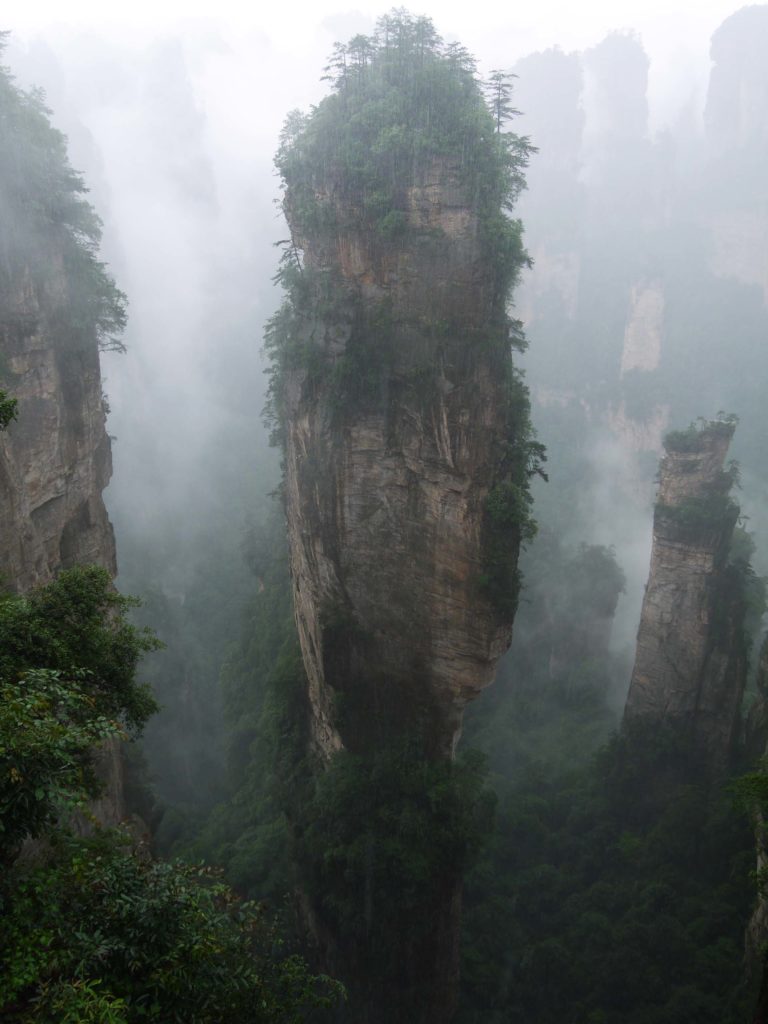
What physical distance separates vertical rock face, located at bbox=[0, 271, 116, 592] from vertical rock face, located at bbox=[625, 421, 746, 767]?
15910 mm

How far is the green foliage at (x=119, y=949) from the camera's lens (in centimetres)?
439

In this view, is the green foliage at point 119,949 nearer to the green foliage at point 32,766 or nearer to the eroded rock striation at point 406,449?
the green foliage at point 32,766

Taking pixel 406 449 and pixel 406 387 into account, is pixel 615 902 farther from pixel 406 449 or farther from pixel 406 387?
pixel 406 387

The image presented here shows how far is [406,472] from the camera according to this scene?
1452cm

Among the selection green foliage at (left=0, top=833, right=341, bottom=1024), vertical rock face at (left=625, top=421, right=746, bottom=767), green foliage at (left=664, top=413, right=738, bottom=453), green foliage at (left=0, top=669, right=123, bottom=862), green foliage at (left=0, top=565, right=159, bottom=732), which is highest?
green foliage at (left=664, top=413, right=738, bottom=453)

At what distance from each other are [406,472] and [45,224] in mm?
8533

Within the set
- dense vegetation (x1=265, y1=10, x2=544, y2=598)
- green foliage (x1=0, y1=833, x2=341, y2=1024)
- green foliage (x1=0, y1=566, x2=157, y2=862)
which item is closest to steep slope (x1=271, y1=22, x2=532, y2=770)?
dense vegetation (x1=265, y1=10, x2=544, y2=598)

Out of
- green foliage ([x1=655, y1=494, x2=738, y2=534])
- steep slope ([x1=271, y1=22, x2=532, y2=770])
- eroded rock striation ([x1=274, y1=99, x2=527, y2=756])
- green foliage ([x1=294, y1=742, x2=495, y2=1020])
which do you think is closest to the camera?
steep slope ([x1=271, y1=22, x2=532, y2=770])

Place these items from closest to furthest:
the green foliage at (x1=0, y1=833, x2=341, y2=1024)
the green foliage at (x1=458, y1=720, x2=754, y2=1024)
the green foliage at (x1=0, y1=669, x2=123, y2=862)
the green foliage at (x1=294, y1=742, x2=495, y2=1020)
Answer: the green foliage at (x1=0, y1=833, x2=341, y2=1024)
the green foliage at (x1=0, y1=669, x2=123, y2=862)
the green foliage at (x1=294, y1=742, x2=495, y2=1020)
the green foliage at (x1=458, y1=720, x2=754, y2=1024)

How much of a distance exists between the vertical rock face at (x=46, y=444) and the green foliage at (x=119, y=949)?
261 inches

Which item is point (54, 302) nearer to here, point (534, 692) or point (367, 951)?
point (367, 951)

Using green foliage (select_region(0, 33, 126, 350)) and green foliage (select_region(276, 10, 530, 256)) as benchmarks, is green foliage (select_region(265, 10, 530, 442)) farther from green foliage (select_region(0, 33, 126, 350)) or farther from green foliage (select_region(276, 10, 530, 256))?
green foliage (select_region(0, 33, 126, 350))

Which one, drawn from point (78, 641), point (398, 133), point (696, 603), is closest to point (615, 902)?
point (696, 603)

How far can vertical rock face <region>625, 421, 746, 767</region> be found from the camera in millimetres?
20375
